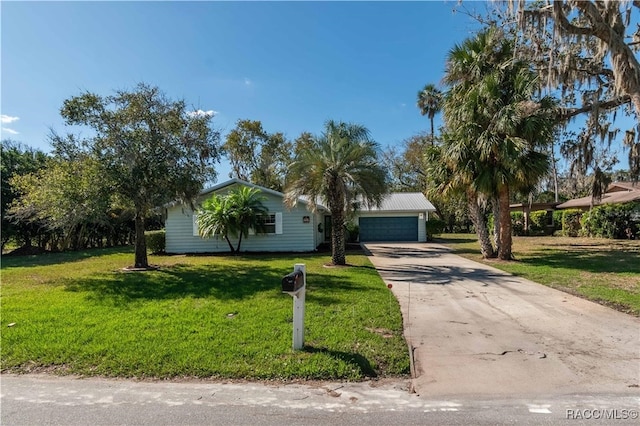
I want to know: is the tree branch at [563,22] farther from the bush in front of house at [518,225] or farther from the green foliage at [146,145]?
the bush in front of house at [518,225]

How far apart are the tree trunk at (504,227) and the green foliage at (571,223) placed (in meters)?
16.1

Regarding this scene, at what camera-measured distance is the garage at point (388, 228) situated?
81.3 ft

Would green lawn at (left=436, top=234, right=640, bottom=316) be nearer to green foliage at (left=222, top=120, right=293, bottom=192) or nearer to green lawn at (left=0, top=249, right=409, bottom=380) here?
green lawn at (left=0, top=249, right=409, bottom=380)

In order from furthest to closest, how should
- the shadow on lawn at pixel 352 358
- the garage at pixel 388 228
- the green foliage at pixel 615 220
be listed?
the garage at pixel 388 228 < the green foliage at pixel 615 220 < the shadow on lawn at pixel 352 358

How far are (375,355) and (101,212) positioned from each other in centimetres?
897

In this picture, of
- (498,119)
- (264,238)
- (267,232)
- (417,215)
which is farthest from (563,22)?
(417,215)

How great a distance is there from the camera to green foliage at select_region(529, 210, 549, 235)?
1117 inches

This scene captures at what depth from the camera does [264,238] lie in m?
17.7

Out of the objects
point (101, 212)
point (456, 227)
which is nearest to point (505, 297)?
point (101, 212)

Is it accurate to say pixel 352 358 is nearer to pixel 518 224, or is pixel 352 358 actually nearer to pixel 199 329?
pixel 199 329

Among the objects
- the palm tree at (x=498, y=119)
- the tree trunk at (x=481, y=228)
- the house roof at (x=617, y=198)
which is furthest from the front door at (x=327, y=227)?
the house roof at (x=617, y=198)

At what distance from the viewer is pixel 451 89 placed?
14094mm

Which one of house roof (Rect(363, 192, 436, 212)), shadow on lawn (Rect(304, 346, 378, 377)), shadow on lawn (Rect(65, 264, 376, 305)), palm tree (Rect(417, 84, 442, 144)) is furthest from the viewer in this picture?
palm tree (Rect(417, 84, 442, 144))

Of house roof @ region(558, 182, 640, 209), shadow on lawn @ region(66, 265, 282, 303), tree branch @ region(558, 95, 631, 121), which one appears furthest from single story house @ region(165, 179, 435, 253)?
house roof @ region(558, 182, 640, 209)
